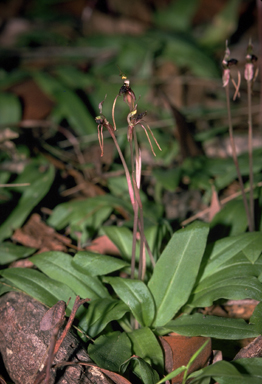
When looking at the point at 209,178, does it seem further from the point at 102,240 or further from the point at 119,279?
the point at 119,279

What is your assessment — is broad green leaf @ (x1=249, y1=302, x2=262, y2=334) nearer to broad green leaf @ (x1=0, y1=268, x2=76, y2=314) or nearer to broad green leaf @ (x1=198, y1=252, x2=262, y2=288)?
broad green leaf @ (x1=198, y1=252, x2=262, y2=288)

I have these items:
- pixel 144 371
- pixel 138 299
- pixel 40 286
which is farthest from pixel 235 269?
pixel 40 286

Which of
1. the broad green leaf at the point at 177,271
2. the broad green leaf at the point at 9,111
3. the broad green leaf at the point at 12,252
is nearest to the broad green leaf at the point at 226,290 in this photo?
the broad green leaf at the point at 177,271

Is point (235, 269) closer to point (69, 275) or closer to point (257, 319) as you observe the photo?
point (257, 319)

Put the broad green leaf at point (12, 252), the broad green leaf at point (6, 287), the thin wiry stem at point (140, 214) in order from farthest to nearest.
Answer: the broad green leaf at point (12, 252) < the broad green leaf at point (6, 287) < the thin wiry stem at point (140, 214)

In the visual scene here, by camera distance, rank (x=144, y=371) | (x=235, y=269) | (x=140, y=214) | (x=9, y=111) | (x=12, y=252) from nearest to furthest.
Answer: (x=144, y=371)
(x=140, y=214)
(x=235, y=269)
(x=12, y=252)
(x=9, y=111)

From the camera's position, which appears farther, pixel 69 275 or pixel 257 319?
pixel 69 275

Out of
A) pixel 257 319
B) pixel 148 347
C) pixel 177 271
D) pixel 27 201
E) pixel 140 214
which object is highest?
pixel 140 214

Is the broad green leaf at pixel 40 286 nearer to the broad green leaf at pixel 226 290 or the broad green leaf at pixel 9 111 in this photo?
the broad green leaf at pixel 226 290
